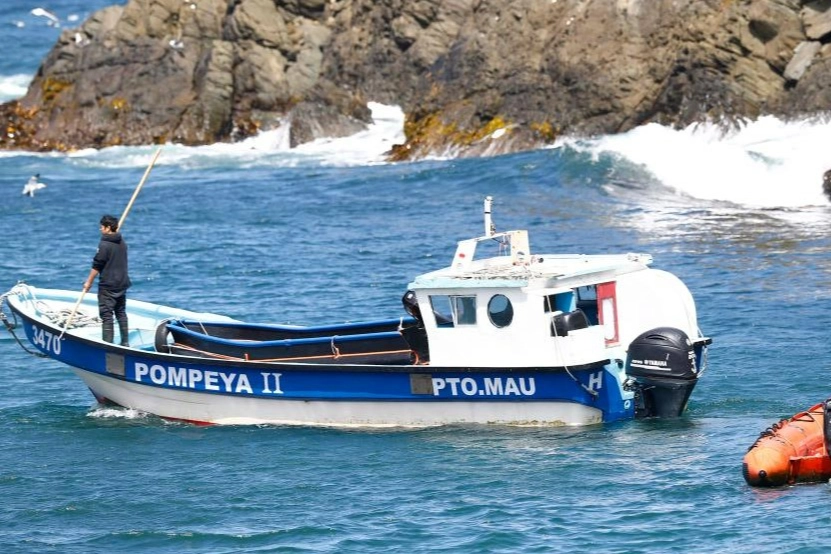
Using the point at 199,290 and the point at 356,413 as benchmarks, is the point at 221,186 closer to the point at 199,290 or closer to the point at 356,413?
the point at 199,290

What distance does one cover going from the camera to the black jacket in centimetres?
1969

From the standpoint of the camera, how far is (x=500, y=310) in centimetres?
1800

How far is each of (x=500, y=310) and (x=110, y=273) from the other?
17.8 feet

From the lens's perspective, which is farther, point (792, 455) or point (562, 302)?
point (562, 302)

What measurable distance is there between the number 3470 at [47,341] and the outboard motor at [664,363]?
7812mm

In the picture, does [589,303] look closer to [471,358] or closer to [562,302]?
[562,302]

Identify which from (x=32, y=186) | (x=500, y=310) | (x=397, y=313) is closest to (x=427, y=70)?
(x=32, y=186)

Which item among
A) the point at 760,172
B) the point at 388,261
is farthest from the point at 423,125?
the point at 388,261

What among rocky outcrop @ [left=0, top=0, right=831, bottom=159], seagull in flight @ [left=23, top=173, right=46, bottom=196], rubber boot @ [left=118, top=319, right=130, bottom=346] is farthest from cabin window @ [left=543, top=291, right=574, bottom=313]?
seagull in flight @ [left=23, top=173, right=46, bottom=196]

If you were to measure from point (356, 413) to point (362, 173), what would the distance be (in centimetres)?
2435

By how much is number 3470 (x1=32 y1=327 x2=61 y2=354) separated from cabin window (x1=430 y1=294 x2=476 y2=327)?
546cm

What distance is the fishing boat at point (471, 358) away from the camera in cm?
1775

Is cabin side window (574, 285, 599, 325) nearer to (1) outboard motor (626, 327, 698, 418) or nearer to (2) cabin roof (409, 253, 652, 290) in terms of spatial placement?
(2) cabin roof (409, 253, 652, 290)

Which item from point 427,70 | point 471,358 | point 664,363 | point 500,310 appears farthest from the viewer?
point 427,70
